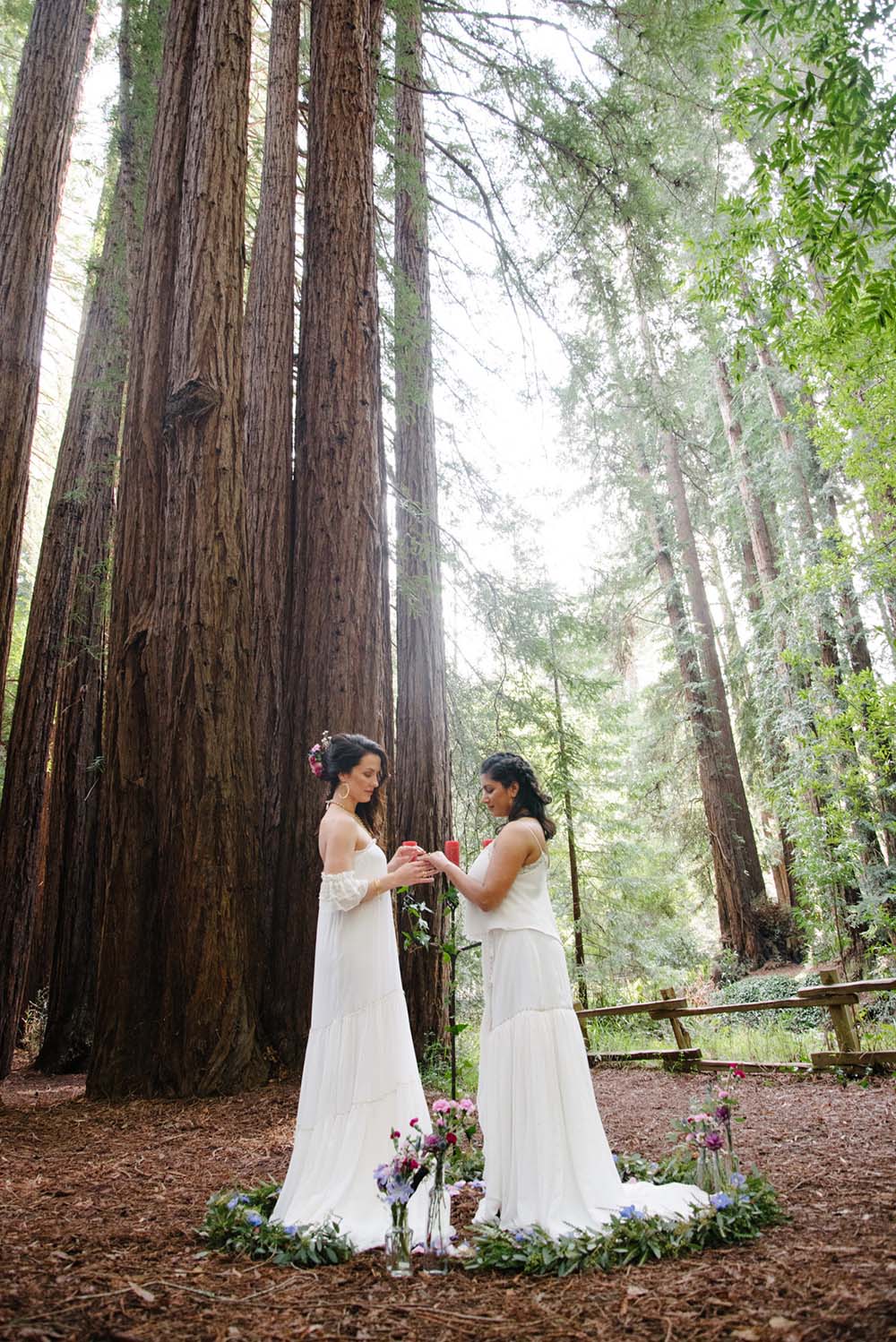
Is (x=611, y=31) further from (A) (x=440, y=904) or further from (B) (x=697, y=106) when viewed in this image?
(A) (x=440, y=904)

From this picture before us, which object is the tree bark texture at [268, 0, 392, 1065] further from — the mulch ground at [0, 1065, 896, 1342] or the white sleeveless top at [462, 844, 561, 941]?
the white sleeveless top at [462, 844, 561, 941]

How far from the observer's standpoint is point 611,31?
27.9ft

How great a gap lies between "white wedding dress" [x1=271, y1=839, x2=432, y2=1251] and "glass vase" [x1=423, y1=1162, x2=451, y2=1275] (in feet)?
0.60

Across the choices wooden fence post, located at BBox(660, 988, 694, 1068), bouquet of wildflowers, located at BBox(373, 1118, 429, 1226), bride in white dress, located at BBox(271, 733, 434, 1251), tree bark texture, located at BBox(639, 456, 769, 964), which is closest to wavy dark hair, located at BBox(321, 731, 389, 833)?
bride in white dress, located at BBox(271, 733, 434, 1251)

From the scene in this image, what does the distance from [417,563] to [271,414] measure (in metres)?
1.96

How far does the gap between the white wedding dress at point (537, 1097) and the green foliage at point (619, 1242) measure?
0.09m

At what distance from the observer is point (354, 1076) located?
11.5ft

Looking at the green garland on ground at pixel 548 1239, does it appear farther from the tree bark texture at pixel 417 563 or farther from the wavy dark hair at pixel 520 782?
the tree bark texture at pixel 417 563

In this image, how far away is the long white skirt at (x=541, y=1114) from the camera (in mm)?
3178

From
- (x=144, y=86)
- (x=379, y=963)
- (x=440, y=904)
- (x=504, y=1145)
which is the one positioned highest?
(x=144, y=86)

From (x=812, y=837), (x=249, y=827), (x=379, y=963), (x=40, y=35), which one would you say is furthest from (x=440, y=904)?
(x=40, y=35)

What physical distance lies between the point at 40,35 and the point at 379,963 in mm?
8163

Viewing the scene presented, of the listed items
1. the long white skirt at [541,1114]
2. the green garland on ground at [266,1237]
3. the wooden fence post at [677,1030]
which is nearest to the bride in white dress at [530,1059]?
the long white skirt at [541,1114]

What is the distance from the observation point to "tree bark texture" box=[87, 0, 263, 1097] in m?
5.45
